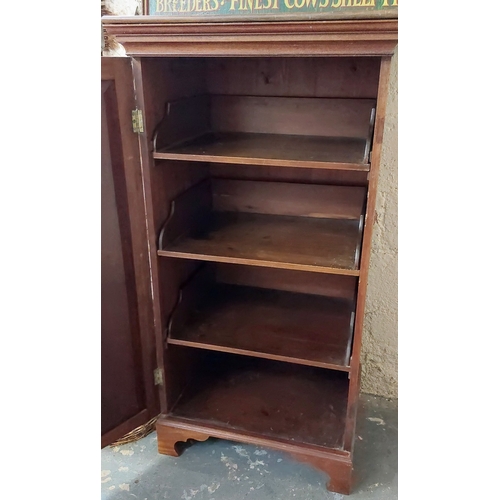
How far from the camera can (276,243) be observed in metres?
1.50

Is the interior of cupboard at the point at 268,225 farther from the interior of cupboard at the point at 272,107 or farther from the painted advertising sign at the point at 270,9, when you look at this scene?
the painted advertising sign at the point at 270,9

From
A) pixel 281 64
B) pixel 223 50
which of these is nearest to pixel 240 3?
pixel 223 50

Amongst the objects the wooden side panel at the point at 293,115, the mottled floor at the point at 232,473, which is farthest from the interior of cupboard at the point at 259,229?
the mottled floor at the point at 232,473

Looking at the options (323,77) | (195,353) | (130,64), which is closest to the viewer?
(130,64)

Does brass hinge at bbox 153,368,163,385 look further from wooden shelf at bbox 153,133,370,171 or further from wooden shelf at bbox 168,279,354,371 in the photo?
wooden shelf at bbox 153,133,370,171

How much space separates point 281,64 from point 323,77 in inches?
5.9

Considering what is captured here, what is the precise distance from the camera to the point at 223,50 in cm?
117

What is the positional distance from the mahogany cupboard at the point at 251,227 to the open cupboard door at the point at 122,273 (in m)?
0.01

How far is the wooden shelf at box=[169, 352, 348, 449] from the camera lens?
1587 millimetres

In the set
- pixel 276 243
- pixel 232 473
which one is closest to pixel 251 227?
pixel 276 243

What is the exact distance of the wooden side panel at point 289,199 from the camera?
1679 millimetres

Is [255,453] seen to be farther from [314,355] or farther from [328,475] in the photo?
[314,355]

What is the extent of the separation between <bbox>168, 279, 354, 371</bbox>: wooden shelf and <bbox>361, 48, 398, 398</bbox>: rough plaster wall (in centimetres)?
15

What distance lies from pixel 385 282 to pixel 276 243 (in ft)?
1.77
